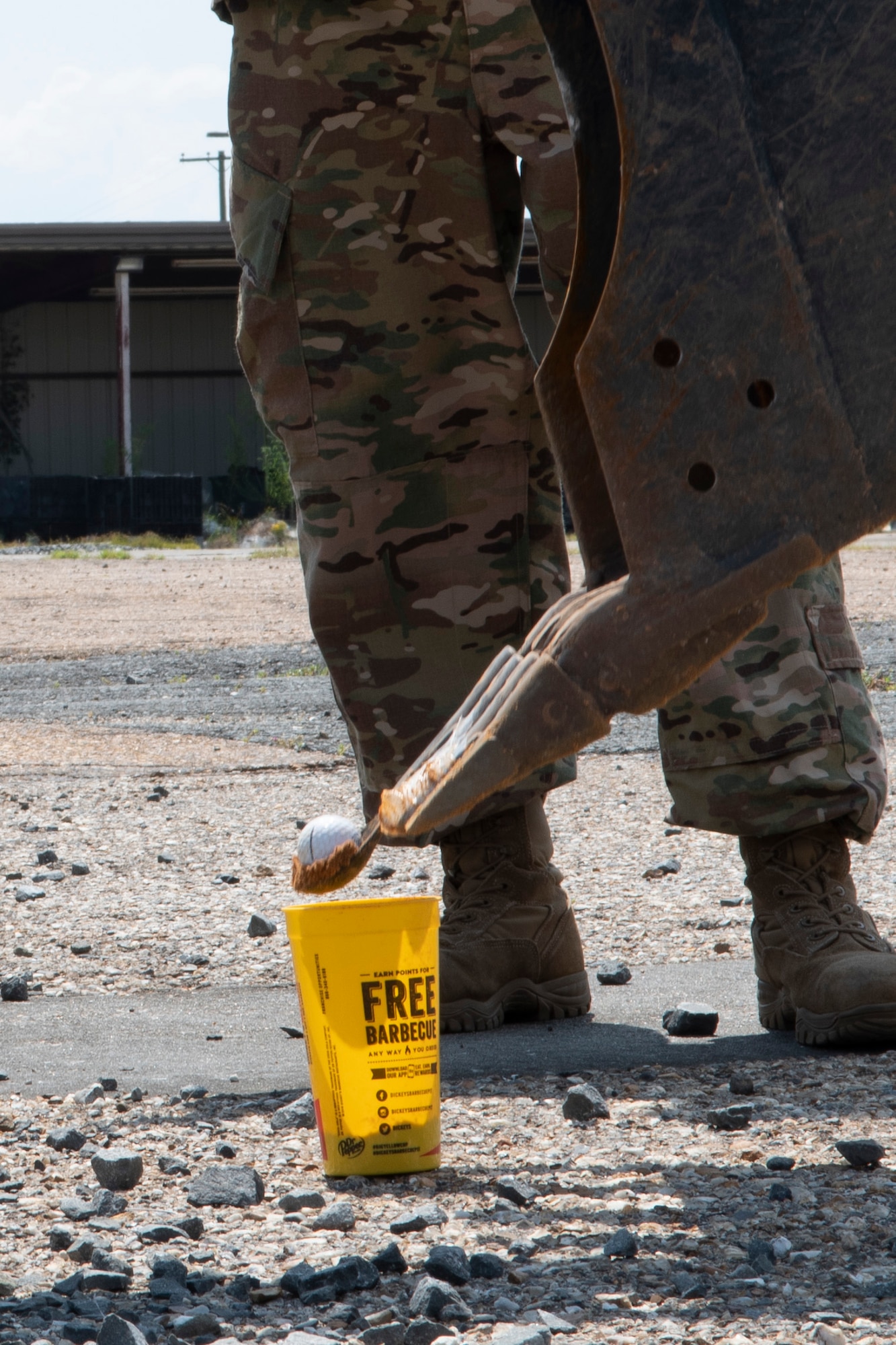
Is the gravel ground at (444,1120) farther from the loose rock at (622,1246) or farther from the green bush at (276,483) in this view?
the green bush at (276,483)

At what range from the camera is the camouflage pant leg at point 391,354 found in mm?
2180

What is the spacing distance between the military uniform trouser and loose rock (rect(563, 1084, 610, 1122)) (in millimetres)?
444

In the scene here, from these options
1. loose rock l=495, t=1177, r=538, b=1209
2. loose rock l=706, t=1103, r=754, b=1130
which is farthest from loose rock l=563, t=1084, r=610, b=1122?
loose rock l=495, t=1177, r=538, b=1209

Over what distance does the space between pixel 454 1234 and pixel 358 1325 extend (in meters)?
0.21

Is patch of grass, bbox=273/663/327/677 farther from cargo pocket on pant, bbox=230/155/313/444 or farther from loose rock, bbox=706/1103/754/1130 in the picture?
loose rock, bbox=706/1103/754/1130

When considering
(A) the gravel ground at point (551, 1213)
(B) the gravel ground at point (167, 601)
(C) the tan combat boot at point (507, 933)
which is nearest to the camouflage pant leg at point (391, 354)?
(C) the tan combat boot at point (507, 933)

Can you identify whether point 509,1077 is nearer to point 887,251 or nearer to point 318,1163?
point 318,1163

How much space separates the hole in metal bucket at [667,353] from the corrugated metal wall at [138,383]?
24.2 meters

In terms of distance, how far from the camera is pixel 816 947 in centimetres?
205

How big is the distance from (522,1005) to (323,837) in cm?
96

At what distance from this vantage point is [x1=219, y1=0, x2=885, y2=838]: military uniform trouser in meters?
2.12

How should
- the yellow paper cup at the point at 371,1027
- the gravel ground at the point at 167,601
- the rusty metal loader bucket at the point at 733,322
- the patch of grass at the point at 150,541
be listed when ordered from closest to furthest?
the rusty metal loader bucket at the point at 733,322 < the yellow paper cup at the point at 371,1027 < the gravel ground at the point at 167,601 < the patch of grass at the point at 150,541

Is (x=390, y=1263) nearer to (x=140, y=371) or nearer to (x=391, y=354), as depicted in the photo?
(x=391, y=354)

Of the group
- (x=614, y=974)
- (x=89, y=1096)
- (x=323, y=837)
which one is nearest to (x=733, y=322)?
(x=323, y=837)
